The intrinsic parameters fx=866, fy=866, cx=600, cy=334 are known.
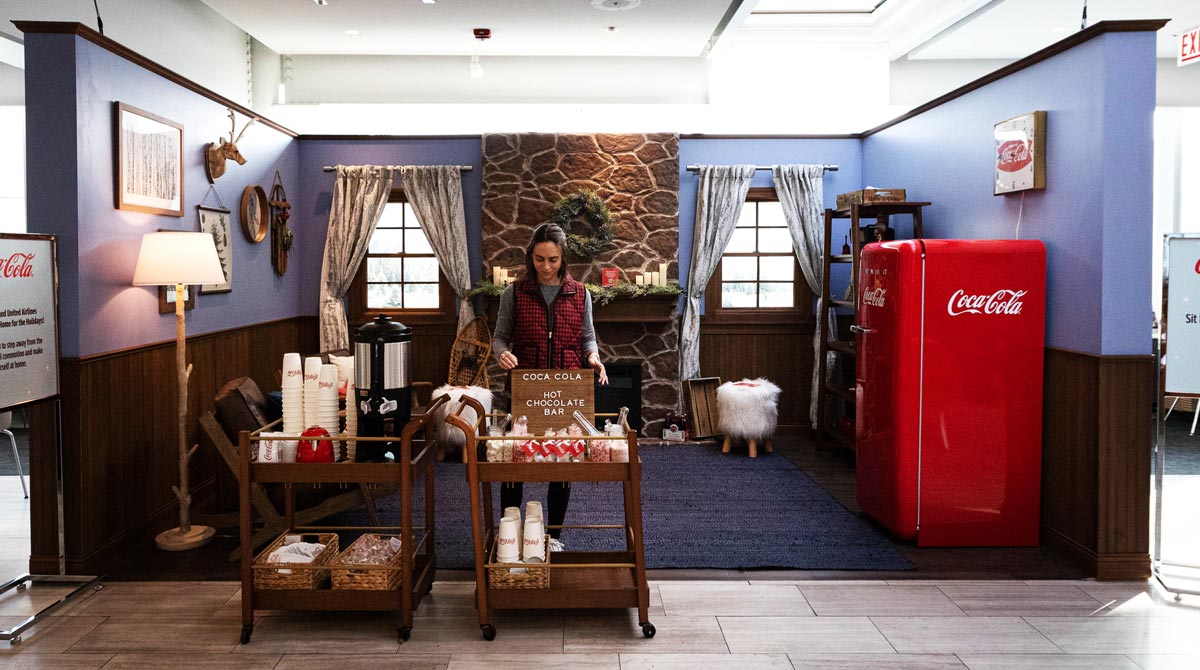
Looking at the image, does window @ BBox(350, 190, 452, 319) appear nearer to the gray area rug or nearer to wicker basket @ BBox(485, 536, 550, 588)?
the gray area rug

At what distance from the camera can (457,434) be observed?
6.50 metres

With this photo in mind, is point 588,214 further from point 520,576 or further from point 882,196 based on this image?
point 520,576

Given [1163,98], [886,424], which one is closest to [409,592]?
[886,424]

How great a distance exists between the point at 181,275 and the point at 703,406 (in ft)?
14.4

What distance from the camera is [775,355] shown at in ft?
25.5

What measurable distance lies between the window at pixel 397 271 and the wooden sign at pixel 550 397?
4.54m

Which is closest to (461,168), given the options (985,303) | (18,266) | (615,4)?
(615,4)

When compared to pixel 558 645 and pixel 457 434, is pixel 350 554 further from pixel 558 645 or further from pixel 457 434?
pixel 457 434

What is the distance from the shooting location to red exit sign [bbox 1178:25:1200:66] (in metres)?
4.39

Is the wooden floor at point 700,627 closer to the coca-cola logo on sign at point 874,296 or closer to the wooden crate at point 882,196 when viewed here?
the coca-cola logo on sign at point 874,296

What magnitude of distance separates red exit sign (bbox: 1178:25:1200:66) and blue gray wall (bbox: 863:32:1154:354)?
0.73m

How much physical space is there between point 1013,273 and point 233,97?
Answer: 604cm

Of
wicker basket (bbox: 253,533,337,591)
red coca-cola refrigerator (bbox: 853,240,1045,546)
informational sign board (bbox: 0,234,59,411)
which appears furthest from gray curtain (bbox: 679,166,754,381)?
informational sign board (bbox: 0,234,59,411)

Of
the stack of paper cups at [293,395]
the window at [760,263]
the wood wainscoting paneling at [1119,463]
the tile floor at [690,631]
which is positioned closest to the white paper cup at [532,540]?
the tile floor at [690,631]
